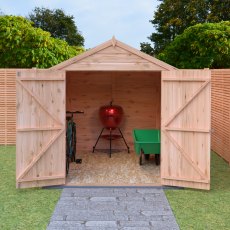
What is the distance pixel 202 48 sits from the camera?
78.5 feet

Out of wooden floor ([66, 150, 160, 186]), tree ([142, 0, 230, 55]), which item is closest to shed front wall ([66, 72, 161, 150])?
wooden floor ([66, 150, 160, 186])

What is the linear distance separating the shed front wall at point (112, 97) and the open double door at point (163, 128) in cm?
411

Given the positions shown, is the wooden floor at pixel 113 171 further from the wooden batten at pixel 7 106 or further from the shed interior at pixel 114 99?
the wooden batten at pixel 7 106

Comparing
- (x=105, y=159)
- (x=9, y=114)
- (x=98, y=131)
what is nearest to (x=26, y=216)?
(x=105, y=159)

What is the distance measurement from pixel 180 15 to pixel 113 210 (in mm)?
36743

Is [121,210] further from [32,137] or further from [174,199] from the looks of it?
[32,137]

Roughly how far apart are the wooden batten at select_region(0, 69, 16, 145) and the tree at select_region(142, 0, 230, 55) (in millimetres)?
27602

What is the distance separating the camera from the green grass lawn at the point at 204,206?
6.38m

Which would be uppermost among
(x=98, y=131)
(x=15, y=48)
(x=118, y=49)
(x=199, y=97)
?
(x=15, y=48)

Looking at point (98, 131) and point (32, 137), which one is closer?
point (32, 137)

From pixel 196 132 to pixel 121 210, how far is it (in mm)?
2273

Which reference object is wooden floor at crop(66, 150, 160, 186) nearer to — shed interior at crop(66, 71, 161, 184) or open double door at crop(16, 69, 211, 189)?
open double door at crop(16, 69, 211, 189)

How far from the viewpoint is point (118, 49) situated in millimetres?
8562

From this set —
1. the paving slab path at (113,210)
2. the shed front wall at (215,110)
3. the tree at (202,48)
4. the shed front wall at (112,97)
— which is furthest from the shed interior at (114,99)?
the tree at (202,48)
